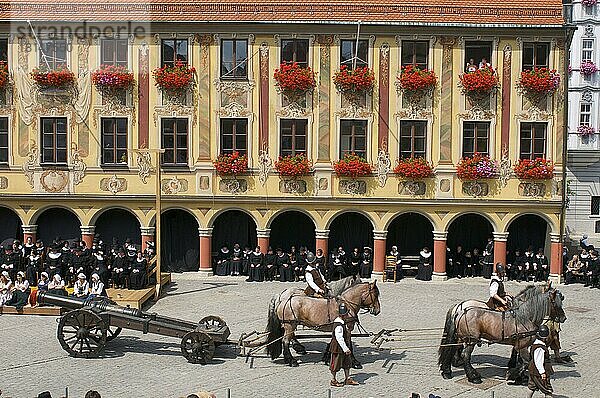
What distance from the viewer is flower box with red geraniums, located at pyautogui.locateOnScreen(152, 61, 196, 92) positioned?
29391 millimetres

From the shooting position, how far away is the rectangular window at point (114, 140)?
98.1ft

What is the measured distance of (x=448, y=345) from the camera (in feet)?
53.3

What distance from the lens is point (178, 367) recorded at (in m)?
17.2

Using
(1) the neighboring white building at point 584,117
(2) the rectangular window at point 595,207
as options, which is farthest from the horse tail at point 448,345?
(2) the rectangular window at point 595,207

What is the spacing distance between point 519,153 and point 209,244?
11.3 meters

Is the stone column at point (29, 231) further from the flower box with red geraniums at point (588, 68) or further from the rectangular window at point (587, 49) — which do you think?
the rectangular window at point (587, 49)

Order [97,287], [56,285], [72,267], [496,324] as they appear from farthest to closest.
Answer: [72,267]
[56,285]
[97,287]
[496,324]

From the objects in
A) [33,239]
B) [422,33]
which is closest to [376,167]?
[422,33]

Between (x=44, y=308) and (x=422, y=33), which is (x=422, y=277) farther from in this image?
(x=44, y=308)

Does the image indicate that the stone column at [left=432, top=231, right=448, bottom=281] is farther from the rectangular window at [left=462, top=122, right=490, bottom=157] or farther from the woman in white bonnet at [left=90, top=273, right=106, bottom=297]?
the woman in white bonnet at [left=90, top=273, right=106, bottom=297]

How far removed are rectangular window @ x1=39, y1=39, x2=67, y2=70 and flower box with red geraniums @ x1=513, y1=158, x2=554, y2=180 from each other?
1616 cm

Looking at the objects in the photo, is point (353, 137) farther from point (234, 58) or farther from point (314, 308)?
point (314, 308)

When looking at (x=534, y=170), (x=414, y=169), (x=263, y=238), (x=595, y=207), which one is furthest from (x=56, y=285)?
(x=595, y=207)

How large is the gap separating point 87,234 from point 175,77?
249 inches
